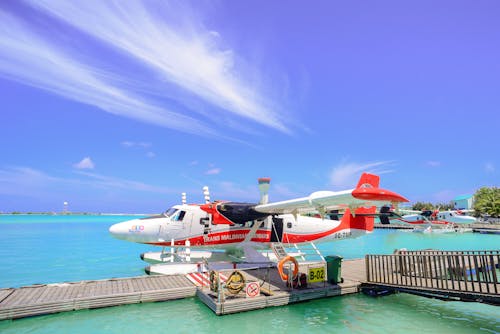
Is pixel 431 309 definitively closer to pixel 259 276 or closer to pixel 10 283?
pixel 259 276

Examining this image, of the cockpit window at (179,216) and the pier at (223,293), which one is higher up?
→ the cockpit window at (179,216)

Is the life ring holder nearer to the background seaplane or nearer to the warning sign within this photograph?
the warning sign

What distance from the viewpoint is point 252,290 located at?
9281 mm

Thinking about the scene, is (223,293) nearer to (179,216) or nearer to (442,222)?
(179,216)

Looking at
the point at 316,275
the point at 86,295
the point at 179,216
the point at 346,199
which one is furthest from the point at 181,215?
the point at 346,199

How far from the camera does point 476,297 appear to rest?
8.59m

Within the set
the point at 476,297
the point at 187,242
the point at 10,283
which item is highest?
the point at 187,242

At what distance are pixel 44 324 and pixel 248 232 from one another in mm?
9033

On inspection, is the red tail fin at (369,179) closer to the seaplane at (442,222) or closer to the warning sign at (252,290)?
the warning sign at (252,290)

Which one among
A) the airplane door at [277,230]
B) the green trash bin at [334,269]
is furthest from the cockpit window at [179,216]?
the green trash bin at [334,269]

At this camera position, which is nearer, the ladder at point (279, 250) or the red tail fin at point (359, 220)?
the ladder at point (279, 250)

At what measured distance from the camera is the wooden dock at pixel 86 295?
27.1ft

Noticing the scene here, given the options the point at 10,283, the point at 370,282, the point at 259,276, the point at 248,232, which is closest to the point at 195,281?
the point at 259,276

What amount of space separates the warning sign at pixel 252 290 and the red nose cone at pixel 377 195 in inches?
163
